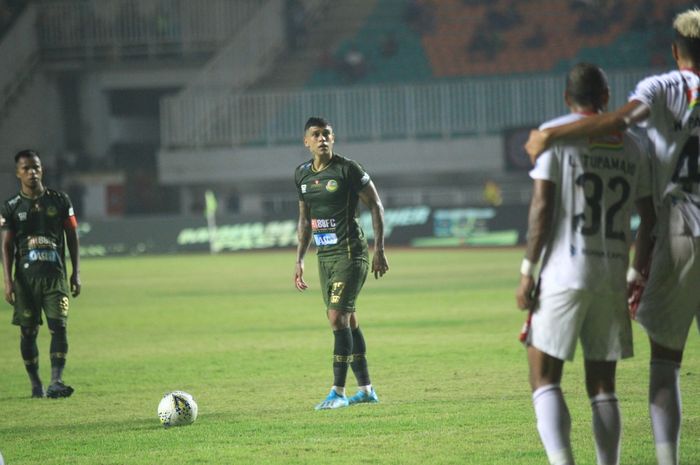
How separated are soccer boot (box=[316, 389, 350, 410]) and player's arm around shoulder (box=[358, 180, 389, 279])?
Result: 97 centimetres

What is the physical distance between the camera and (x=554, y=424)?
5.47 metres

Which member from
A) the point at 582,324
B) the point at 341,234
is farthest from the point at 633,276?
the point at 341,234

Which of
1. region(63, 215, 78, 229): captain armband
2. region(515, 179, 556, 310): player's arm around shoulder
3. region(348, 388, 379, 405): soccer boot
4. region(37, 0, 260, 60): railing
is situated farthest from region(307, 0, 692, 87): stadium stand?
region(515, 179, 556, 310): player's arm around shoulder

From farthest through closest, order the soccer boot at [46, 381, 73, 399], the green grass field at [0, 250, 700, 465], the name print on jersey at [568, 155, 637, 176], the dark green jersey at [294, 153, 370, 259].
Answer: the soccer boot at [46, 381, 73, 399] < the dark green jersey at [294, 153, 370, 259] < the green grass field at [0, 250, 700, 465] < the name print on jersey at [568, 155, 637, 176]

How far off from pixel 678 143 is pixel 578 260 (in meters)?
0.84

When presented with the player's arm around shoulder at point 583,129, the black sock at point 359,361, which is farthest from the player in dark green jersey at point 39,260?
the player's arm around shoulder at point 583,129

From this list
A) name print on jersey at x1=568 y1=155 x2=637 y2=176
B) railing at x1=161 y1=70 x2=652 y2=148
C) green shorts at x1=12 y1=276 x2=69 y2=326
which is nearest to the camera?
name print on jersey at x1=568 y1=155 x2=637 y2=176

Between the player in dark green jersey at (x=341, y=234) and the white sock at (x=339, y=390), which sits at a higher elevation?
the player in dark green jersey at (x=341, y=234)

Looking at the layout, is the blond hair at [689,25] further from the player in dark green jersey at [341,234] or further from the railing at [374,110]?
the railing at [374,110]

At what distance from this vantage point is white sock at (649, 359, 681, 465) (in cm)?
571

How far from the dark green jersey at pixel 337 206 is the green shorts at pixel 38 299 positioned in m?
2.56

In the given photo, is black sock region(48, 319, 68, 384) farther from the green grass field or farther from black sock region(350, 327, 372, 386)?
black sock region(350, 327, 372, 386)

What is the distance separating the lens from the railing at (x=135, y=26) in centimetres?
4697

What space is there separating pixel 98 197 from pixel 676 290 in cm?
4133
